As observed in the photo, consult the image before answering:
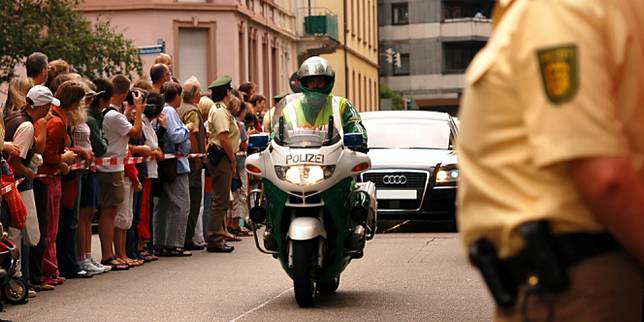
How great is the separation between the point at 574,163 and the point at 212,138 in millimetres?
15227

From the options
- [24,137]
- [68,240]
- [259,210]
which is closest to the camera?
[259,210]

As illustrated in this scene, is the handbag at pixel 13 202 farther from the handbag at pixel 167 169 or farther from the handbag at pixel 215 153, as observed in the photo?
the handbag at pixel 215 153

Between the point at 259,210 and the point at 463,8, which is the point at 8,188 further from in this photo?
the point at 463,8

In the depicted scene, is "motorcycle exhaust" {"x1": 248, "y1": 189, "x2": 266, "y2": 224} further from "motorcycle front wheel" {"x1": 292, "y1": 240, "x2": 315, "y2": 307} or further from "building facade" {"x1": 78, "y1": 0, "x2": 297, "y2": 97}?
"building facade" {"x1": 78, "y1": 0, "x2": 297, "y2": 97}

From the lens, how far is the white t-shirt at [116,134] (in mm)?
15477

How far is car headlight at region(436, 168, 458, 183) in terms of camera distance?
2066cm

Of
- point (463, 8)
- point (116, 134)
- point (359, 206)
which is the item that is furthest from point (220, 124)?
point (463, 8)

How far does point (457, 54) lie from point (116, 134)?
297 feet

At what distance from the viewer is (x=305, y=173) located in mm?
11586

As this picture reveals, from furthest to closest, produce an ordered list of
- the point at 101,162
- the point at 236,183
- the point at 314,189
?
the point at 236,183 < the point at 101,162 < the point at 314,189

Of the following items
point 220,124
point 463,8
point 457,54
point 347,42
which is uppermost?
point 463,8

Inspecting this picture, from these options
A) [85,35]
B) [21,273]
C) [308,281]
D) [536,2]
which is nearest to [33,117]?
[21,273]

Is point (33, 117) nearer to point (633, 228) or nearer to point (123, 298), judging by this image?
point (123, 298)

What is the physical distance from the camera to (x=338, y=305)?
38.2 feet
